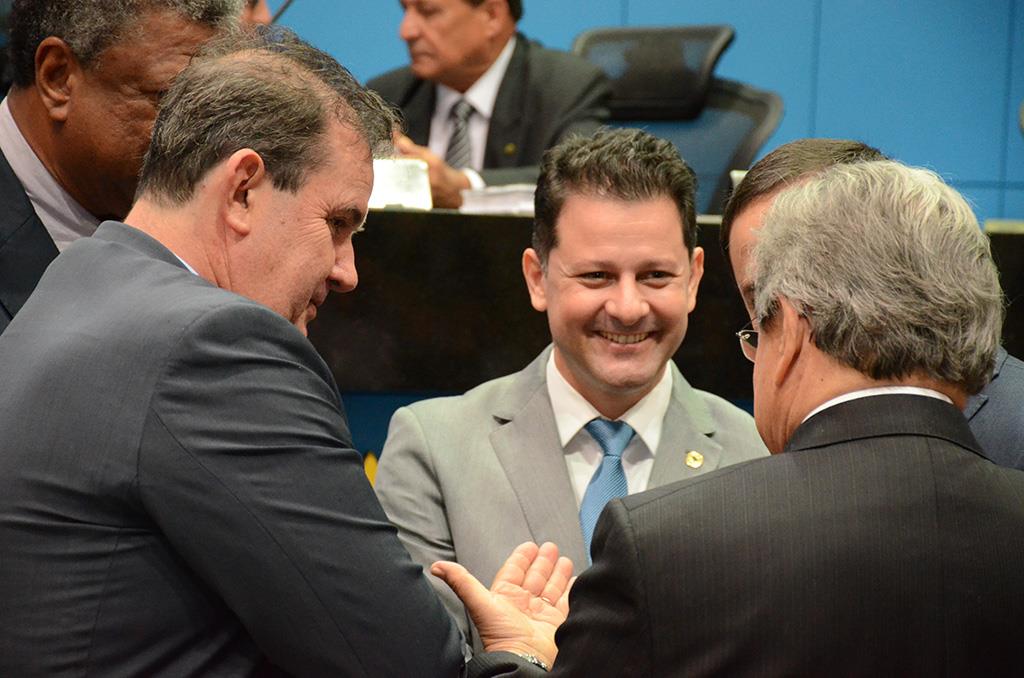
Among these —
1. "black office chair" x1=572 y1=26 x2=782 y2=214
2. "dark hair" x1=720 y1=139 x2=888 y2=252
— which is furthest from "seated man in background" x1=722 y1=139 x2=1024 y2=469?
"black office chair" x1=572 y1=26 x2=782 y2=214

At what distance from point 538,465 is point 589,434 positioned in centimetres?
12

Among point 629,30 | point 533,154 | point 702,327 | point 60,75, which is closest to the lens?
point 60,75

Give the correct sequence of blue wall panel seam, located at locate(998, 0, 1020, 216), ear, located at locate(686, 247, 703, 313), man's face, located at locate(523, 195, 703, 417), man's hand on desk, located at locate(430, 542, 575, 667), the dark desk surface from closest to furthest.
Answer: man's hand on desk, located at locate(430, 542, 575, 667) → man's face, located at locate(523, 195, 703, 417) → ear, located at locate(686, 247, 703, 313) → the dark desk surface → blue wall panel seam, located at locate(998, 0, 1020, 216)

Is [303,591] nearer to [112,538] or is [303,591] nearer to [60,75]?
[112,538]

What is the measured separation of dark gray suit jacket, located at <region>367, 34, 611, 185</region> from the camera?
4.52 m

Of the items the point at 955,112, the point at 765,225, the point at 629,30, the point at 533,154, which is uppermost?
the point at 765,225

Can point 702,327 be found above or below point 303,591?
below

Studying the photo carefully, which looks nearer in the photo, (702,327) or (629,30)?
(702,327)

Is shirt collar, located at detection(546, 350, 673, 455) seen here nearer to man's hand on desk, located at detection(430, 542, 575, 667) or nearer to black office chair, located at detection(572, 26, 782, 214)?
man's hand on desk, located at detection(430, 542, 575, 667)

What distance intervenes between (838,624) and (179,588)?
664mm

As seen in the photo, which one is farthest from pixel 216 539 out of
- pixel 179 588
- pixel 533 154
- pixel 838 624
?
pixel 533 154

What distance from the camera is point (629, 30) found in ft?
16.6

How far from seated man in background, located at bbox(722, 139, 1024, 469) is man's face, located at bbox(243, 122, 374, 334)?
551 mm

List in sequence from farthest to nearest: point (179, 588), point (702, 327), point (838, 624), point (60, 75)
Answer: point (702, 327)
point (60, 75)
point (179, 588)
point (838, 624)
